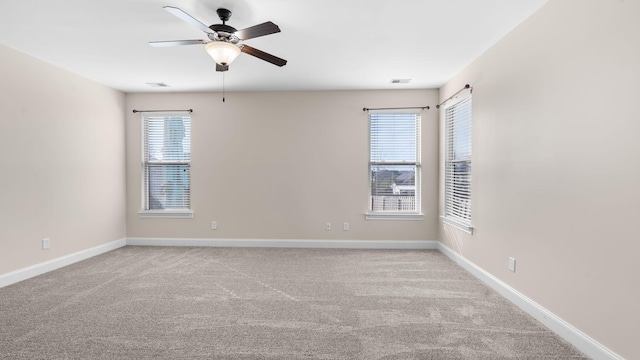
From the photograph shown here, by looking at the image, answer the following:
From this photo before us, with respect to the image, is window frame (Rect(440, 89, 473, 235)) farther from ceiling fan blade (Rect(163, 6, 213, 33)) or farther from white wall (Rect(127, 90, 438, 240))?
ceiling fan blade (Rect(163, 6, 213, 33))

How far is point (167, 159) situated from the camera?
5.28 metres

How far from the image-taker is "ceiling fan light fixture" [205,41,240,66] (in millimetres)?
2541

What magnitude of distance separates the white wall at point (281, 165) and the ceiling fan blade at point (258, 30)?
2639 mm

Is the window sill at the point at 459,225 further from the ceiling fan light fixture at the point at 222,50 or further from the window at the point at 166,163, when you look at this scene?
the window at the point at 166,163

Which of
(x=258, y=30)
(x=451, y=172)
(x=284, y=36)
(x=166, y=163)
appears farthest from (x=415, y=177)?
(x=166, y=163)

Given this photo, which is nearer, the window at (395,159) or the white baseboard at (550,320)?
the white baseboard at (550,320)

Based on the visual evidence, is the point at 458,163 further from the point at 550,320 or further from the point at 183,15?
the point at 183,15

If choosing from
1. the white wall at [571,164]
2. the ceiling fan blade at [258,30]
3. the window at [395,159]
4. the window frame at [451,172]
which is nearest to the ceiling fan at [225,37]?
the ceiling fan blade at [258,30]

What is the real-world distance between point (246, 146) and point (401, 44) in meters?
2.93

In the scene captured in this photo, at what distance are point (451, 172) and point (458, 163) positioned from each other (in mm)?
266

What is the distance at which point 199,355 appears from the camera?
2.09m

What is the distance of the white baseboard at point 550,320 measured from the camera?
2037 mm

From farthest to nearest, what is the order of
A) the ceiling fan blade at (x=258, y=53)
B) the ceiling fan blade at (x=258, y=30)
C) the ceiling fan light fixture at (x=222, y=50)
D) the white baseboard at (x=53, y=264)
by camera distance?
the white baseboard at (x=53, y=264)
the ceiling fan blade at (x=258, y=53)
the ceiling fan light fixture at (x=222, y=50)
the ceiling fan blade at (x=258, y=30)

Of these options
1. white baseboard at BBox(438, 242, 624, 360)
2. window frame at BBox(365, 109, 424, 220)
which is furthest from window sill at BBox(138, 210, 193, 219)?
white baseboard at BBox(438, 242, 624, 360)
